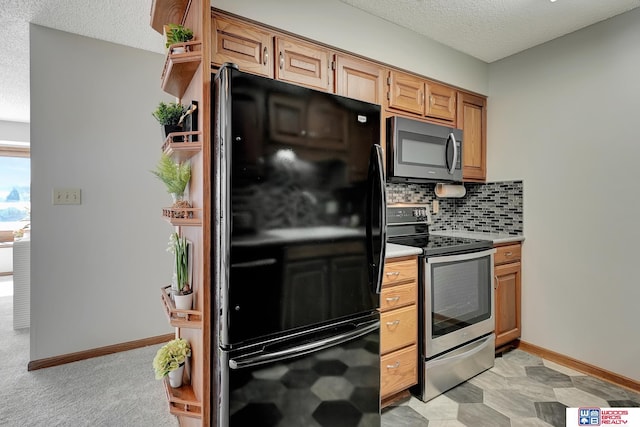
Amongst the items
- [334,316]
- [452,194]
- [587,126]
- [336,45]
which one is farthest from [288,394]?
[587,126]

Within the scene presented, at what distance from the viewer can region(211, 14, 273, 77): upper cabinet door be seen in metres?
1.53

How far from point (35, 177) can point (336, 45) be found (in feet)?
7.89

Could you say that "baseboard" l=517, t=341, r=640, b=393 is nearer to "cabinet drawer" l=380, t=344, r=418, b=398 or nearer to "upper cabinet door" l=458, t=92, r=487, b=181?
"cabinet drawer" l=380, t=344, r=418, b=398

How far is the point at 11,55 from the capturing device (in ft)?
9.52

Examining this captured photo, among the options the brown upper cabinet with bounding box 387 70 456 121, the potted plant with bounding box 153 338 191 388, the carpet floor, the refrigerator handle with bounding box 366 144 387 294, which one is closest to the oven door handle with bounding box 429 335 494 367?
the refrigerator handle with bounding box 366 144 387 294

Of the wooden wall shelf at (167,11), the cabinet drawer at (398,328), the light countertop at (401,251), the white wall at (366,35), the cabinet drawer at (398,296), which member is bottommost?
the cabinet drawer at (398,328)

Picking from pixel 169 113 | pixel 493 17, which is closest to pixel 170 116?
pixel 169 113

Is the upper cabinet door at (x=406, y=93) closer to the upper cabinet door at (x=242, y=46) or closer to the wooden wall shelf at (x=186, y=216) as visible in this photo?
the upper cabinet door at (x=242, y=46)

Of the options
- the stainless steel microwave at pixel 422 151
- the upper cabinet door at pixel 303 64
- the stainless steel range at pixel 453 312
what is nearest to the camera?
the upper cabinet door at pixel 303 64

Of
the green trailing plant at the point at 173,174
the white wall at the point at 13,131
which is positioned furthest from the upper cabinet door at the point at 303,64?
the white wall at the point at 13,131

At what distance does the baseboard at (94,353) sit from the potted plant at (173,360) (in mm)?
1542

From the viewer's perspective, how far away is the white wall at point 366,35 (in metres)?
1.68

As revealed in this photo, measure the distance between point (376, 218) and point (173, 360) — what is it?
1138 millimetres

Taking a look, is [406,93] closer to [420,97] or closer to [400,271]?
[420,97]
